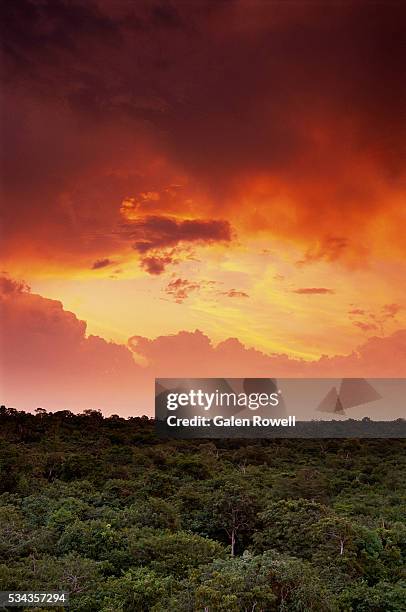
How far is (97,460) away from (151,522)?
8.25 m

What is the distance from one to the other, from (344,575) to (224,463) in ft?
43.5

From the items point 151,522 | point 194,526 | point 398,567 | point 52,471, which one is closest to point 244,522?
point 194,526

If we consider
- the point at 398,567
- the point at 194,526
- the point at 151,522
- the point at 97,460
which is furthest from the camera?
the point at 97,460

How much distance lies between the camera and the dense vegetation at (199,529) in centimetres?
964

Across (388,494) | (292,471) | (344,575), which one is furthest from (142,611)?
(292,471)

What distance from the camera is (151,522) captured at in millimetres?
14273

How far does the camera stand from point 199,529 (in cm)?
1573

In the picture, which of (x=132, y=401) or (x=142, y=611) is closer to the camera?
(x=142, y=611)

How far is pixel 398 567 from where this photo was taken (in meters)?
13.3

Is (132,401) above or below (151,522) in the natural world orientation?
above

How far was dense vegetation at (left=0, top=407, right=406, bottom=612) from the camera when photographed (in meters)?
9.64

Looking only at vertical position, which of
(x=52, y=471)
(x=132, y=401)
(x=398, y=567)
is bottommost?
(x=398, y=567)

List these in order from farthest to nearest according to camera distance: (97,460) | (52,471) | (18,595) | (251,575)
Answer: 1. (97,460)
2. (52,471)
3. (251,575)
4. (18,595)

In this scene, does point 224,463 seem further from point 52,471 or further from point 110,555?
point 110,555
